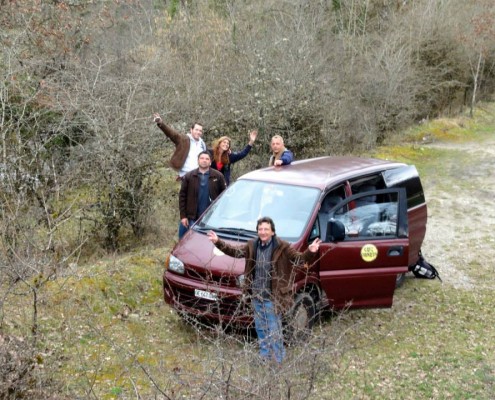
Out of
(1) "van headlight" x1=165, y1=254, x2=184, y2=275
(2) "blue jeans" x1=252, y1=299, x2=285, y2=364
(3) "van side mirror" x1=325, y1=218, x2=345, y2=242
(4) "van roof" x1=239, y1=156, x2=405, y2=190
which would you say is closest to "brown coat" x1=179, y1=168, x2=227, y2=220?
(4) "van roof" x1=239, y1=156, x2=405, y2=190

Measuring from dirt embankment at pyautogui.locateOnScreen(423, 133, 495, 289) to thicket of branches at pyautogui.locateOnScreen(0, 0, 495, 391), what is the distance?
8.88 feet

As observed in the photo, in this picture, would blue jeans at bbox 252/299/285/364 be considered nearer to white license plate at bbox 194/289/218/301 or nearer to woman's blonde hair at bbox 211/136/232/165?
white license plate at bbox 194/289/218/301

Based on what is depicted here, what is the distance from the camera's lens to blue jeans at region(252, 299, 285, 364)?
177 inches

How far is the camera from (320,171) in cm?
786

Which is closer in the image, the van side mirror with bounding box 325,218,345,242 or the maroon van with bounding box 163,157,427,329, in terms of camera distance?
the maroon van with bounding box 163,157,427,329

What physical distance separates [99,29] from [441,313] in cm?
1073

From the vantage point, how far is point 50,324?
676 cm

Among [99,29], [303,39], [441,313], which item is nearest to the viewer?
[441,313]

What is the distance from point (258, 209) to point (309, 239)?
0.82 metres

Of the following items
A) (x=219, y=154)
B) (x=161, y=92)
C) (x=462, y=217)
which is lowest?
(x=462, y=217)

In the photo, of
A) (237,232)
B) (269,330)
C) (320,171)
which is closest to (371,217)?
(320,171)

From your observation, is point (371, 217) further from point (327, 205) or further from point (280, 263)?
point (280, 263)

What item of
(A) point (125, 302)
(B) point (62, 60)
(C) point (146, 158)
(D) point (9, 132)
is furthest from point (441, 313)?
(B) point (62, 60)

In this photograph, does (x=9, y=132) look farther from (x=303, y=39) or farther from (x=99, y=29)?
(x=303, y=39)
